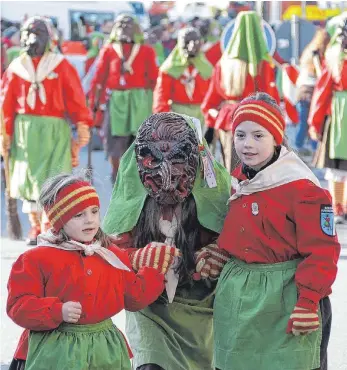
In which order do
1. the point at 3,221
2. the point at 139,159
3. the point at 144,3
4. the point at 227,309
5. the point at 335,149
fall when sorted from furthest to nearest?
1. the point at 144,3
2. the point at 3,221
3. the point at 335,149
4. the point at 139,159
5. the point at 227,309

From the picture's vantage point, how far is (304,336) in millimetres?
3676

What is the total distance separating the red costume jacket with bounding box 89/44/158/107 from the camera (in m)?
11.4

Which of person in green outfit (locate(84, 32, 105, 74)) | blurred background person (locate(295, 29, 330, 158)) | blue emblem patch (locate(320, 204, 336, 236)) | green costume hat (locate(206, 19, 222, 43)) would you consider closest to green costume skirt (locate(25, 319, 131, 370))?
blue emblem patch (locate(320, 204, 336, 236))

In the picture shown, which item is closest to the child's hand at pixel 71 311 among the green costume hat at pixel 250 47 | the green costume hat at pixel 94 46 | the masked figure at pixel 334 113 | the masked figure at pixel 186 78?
the masked figure at pixel 334 113

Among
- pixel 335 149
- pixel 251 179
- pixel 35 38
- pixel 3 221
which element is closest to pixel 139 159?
pixel 251 179

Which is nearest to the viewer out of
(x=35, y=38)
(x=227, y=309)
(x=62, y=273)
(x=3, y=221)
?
(x=62, y=273)

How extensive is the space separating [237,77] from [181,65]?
1.73m

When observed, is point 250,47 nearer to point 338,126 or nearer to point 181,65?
point 338,126

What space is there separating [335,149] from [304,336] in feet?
18.9

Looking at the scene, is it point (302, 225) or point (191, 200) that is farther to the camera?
point (191, 200)

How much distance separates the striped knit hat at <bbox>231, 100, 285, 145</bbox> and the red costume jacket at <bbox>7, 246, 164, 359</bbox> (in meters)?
0.75

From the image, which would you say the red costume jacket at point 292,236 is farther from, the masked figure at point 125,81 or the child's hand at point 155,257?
the masked figure at point 125,81

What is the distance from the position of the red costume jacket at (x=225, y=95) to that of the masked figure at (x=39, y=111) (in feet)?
4.70

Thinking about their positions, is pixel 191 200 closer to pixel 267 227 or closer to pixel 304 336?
pixel 267 227
